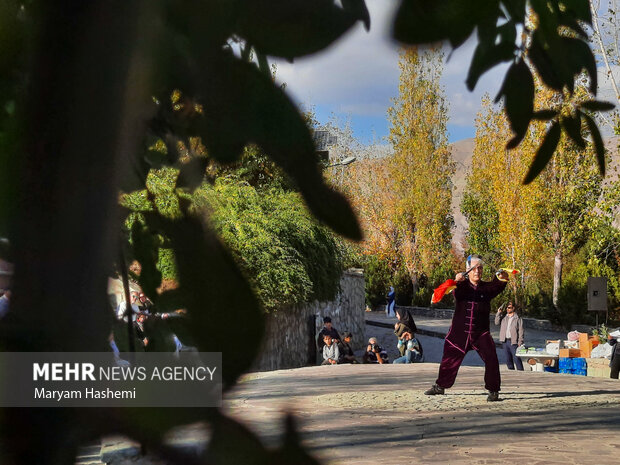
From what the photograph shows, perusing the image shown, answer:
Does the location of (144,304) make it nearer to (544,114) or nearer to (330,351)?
(544,114)

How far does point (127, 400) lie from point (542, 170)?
33 cm

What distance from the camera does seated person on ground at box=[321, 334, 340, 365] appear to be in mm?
9422

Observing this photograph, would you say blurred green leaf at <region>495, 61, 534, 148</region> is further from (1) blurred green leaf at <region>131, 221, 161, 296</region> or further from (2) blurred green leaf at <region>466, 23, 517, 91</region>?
(1) blurred green leaf at <region>131, 221, 161, 296</region>

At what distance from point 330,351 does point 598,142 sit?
9.06m

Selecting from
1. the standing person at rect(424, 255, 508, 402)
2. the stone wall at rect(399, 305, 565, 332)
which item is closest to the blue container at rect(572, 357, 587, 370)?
the standing person at rect(424, 255, 508, 402)

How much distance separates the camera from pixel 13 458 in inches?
11.8

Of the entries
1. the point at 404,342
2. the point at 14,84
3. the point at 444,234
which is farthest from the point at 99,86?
the point at 444,234

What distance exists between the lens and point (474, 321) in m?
5.80

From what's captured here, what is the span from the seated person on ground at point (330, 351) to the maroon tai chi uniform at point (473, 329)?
360 cm

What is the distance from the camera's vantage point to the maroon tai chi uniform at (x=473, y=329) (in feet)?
18.8

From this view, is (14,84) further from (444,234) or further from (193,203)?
(444,234)

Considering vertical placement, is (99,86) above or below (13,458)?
above

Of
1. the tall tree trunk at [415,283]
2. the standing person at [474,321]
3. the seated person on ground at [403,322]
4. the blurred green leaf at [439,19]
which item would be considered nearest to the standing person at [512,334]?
the seated person on ground at [403,322]

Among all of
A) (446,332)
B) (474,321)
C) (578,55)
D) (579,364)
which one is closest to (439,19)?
(578,55)
